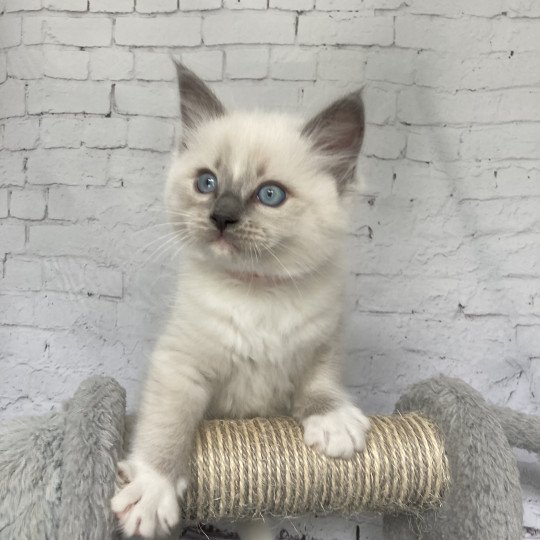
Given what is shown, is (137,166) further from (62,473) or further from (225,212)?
(62,473)

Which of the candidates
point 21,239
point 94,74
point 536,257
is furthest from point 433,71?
point 21,239

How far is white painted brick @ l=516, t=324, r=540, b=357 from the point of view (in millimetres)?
1528

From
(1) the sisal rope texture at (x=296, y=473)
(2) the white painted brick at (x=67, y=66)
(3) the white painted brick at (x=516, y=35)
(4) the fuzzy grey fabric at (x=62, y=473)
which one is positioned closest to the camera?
(4) the fuzzy grey fabric at (x=62, y=473)

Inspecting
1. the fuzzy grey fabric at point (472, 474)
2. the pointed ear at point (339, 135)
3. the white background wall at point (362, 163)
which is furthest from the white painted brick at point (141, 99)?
the fuzzy grey fabric at point (472, 474)

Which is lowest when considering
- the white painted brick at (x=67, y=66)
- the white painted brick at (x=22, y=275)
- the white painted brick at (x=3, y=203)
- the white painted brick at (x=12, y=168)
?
the white painted brick at (x=22, y=275)

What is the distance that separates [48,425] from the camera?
0.91 metres

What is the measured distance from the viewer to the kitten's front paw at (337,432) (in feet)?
3.10

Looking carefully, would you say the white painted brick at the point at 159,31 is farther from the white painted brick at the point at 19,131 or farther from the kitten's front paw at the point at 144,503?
the kitten's front paw at the point at 144,503

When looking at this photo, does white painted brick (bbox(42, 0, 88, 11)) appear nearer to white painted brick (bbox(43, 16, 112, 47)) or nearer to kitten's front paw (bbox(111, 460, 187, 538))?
white painted brick (bbox(43, 16, 112, 47))

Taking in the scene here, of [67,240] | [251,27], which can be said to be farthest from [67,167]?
[251,27]

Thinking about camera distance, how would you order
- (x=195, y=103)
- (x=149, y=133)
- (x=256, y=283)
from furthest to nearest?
1. (x=149, y=133)
2. (x=195, y=103)
3. (x=256, y=283)

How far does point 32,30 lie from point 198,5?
1.62ft

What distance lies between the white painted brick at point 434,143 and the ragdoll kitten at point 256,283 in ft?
1.66

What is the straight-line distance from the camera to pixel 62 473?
83 centimetres
